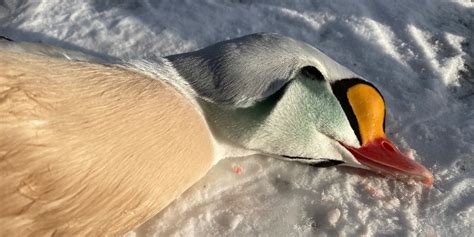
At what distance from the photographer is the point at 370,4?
2.88m

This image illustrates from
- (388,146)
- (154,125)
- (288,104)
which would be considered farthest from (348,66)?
(154,125)

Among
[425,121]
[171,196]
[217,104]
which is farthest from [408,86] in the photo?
[171,196]

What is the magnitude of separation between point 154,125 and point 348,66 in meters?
1.14

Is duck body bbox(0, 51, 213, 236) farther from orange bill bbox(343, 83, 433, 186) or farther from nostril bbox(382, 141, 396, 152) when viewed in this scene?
nostril bbox(382, 141, 396, 152)

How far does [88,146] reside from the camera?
1684 millimetres

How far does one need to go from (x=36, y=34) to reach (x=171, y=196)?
3.98ft

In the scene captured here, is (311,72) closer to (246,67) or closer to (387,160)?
(246,67)

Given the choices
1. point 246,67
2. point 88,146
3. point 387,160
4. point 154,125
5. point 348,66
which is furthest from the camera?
point 348,66

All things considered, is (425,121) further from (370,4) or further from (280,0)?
(280,0)

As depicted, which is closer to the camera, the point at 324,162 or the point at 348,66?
the point at 324,162

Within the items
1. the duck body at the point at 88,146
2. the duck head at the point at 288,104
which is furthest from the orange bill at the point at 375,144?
the duck body at the point at 88,146

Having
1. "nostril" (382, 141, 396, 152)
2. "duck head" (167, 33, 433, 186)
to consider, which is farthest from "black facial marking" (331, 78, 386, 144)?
"nostril" (382, 141, 396, 152)

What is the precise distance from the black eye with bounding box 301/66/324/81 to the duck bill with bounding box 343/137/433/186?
0.93 feet

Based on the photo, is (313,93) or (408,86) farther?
(408,86)
